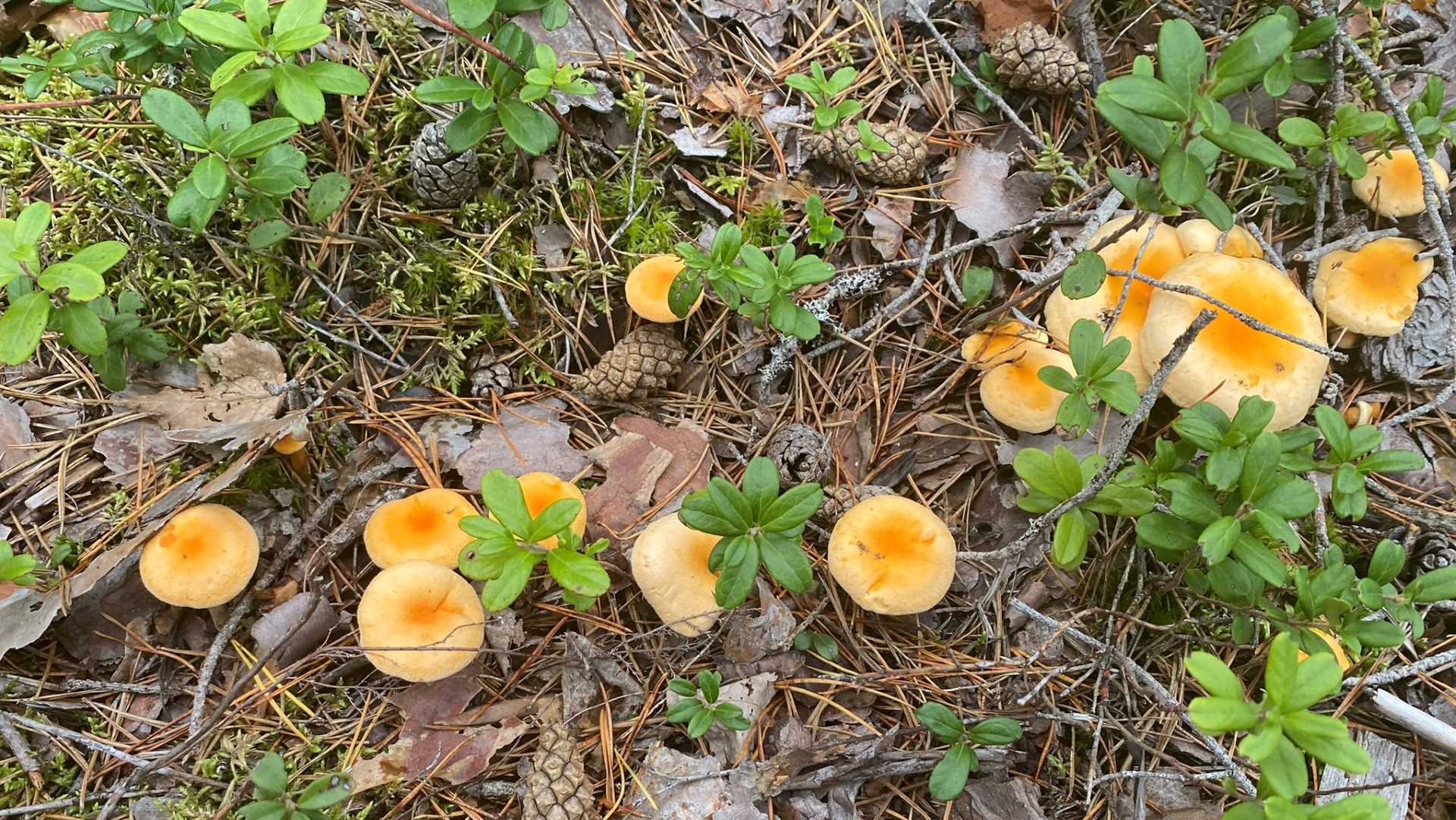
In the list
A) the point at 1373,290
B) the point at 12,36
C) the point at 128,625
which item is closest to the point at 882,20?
the point at 1373,290

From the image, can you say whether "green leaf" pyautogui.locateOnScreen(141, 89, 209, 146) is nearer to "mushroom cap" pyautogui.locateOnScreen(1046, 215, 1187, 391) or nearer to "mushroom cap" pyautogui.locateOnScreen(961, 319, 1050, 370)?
"mushroom cap" pyautogui.locateOnScreen(961, 319, 1050, 370)

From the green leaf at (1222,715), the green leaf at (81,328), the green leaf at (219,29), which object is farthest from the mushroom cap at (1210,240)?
the green leaf at (81,328)

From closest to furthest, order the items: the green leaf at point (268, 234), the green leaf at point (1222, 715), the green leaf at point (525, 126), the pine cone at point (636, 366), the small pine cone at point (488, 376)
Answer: the green leaf at point (1222, 715), the green leaf at point (525, 126), the green leaf at point (268, 234), the pine cone at point (636, 366), the small pine cone at point (488, 376)

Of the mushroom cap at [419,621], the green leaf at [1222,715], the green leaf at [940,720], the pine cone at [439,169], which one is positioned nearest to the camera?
the green leaf at [1222,715]

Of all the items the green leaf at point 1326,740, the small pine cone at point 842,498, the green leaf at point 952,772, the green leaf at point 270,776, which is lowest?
the green leaf at point 952,772

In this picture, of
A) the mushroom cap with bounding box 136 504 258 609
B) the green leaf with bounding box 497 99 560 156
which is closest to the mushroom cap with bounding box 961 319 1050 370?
the green leaf with bounding box 497 99 560 156

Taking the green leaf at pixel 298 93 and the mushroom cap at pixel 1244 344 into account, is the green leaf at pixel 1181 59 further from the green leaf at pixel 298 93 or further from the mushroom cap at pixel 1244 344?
the green leaf at pixel 298 93
